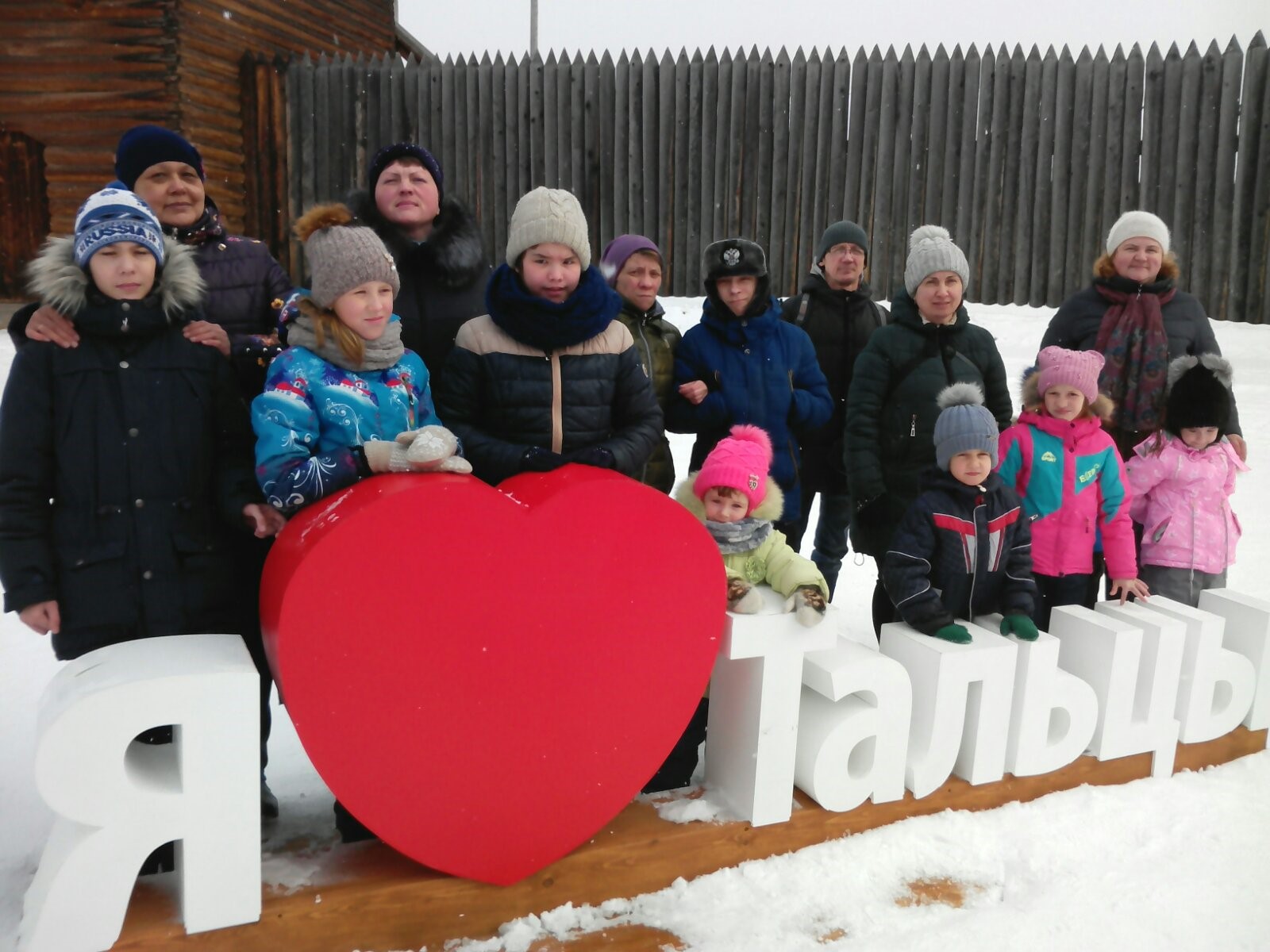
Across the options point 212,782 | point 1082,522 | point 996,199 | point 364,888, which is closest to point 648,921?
point 364,888

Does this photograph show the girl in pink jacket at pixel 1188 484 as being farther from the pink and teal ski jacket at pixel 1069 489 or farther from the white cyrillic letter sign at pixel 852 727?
the white cyrillic letter sign at pixel 852 727

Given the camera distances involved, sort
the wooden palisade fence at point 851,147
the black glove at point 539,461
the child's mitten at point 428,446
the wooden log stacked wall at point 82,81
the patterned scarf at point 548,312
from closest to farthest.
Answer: the child's mitten at point 428,446
the black glove at point 539,461
the patterned scarf at point 548,312
the wooden palisade fence at point 851,147
the wooden log stacked wall at point 82,81

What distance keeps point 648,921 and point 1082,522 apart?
1.93m

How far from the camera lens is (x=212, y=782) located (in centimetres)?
188

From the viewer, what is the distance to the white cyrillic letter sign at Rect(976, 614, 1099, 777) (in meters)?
2.70

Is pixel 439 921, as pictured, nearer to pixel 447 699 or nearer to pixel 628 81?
pixel 447 699

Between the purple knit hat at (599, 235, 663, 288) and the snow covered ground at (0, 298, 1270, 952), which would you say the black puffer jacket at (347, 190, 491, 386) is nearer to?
the purple knit hat at (599, 235, 663, 288)

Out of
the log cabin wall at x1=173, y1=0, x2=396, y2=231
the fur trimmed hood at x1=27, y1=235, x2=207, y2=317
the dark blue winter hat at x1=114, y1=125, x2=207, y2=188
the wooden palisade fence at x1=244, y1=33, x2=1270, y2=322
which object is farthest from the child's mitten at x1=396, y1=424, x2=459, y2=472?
the log cabin wall at x1=173, y1=0, x2=396, y2=231

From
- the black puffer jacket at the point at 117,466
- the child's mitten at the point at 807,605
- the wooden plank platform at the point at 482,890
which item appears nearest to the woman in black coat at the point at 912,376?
the child's mitten at the point at 807,605

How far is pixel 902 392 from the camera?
3275 millimetres

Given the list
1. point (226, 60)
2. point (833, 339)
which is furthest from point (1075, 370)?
point (226, 60)

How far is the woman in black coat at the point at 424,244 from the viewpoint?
2707mm

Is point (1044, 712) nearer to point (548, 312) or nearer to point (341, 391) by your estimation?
point (548, 312)

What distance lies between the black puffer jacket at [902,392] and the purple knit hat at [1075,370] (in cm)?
26
